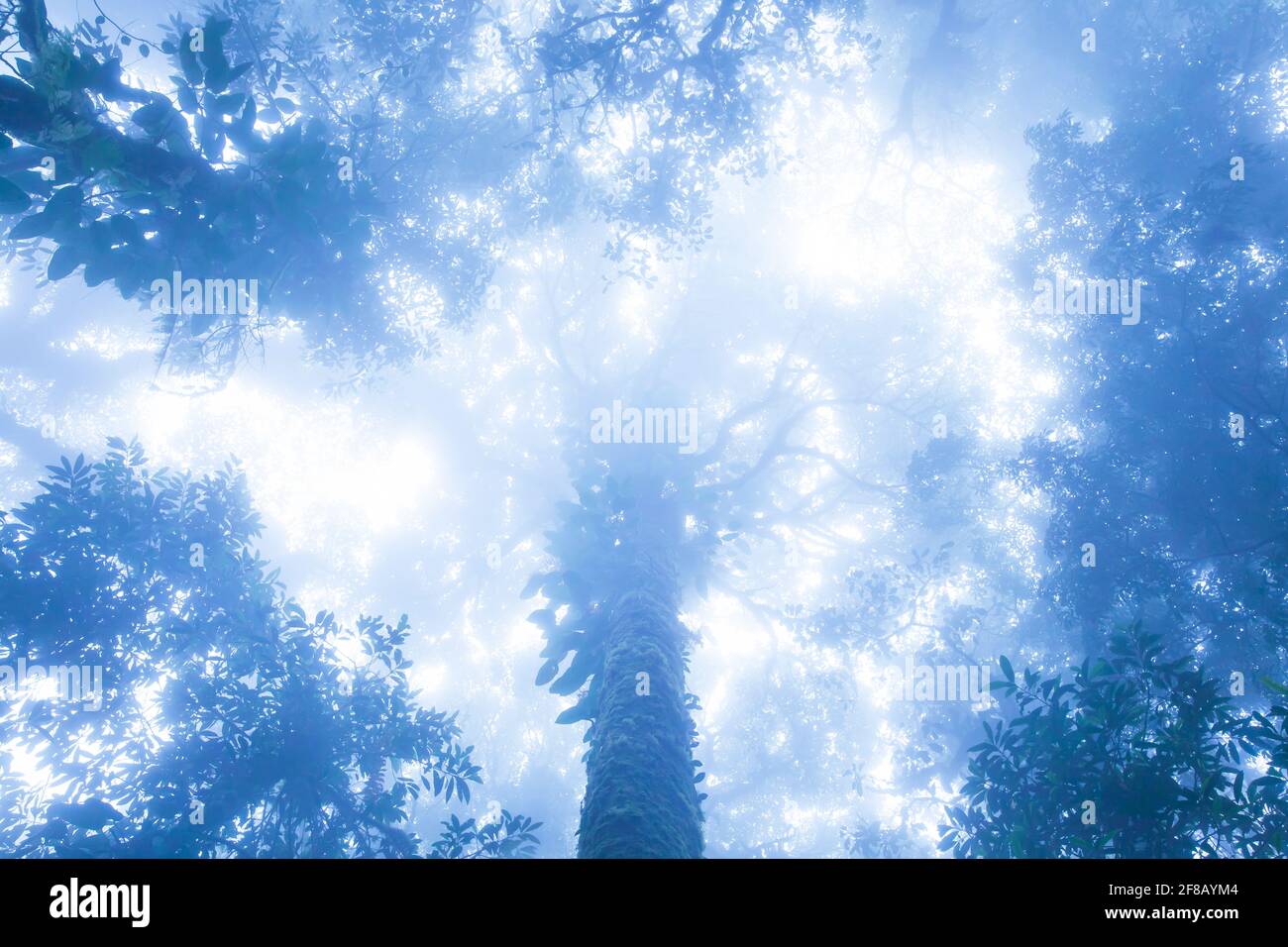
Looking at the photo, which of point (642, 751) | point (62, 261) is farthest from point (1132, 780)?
point (62, 261)

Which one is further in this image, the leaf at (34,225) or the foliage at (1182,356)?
the foliage at (1182,356)

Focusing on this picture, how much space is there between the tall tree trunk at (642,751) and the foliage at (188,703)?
362 centimetres

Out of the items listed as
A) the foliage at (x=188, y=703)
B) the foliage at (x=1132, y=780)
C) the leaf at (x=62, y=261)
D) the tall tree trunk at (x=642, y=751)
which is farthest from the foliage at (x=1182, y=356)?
the leaf at (x=62, y=261)

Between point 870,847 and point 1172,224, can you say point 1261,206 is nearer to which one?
point 1172,224

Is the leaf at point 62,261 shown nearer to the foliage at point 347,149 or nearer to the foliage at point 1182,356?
the foliage at point 347,149

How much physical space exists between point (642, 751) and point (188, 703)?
751 centimetres

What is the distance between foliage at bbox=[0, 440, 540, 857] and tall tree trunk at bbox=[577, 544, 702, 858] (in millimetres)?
3620

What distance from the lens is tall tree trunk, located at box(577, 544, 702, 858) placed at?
474cm

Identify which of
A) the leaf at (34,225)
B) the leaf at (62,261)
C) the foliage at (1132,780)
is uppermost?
the leaf at (34,225)

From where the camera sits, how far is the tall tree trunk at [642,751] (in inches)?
187

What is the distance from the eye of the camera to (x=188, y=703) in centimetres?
905
